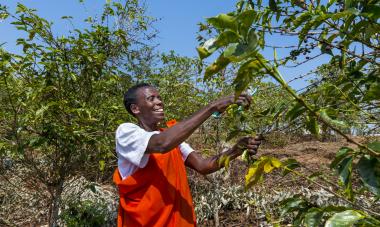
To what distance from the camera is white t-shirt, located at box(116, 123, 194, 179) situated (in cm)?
198

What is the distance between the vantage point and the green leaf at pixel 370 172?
854 millimetres

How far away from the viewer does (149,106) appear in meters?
2.30

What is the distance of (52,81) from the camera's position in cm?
337

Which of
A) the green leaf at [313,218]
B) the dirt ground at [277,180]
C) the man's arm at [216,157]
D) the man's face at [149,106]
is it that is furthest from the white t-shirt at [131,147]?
the dirt ground at [277,180]

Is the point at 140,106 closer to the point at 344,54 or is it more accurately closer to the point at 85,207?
the point at 344,54

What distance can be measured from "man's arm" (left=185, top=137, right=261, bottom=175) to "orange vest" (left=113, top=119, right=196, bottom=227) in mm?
222

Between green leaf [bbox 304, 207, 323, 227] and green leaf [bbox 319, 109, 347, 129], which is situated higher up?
green leaf [bbox 319, 109, 347, 129]

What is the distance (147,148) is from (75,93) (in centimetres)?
181

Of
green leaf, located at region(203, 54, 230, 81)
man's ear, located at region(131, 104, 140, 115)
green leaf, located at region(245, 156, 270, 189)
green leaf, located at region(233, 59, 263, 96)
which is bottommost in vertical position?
green leaf, located at region(245, 156, 270, 189)

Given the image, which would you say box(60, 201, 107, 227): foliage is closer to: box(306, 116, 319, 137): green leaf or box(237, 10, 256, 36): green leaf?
box(306, 116, 319, 137): green leaf

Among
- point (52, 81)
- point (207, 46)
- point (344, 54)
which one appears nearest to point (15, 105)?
point (52, 81)

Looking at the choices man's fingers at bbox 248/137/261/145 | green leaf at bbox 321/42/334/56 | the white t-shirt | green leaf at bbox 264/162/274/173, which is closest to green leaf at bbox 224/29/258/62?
green leaf at bbox 264/162/274/173

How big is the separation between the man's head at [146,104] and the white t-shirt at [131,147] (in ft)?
0.72

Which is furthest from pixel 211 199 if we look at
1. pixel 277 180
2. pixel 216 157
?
pixel 216 157
